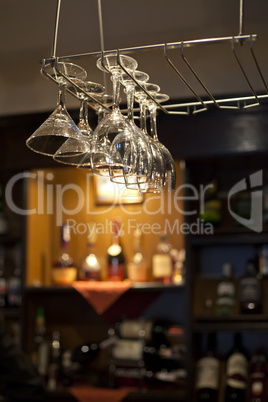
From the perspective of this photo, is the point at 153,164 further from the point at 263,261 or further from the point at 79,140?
the point at 263,261

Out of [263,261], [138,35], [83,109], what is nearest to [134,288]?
[263,261]

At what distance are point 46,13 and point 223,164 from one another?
3.88ft

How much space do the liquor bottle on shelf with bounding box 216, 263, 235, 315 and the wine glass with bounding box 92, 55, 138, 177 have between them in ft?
6.02

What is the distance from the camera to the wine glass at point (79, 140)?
4.58 ft

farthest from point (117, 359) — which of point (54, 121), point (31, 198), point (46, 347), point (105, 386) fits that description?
point (54, 121)

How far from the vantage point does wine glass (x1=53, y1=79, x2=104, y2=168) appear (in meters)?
1.39

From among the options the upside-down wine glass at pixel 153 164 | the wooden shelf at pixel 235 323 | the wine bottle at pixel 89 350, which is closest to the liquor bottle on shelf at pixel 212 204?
the wooden shelf at pixel 235 323

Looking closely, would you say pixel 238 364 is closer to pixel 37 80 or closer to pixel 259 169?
pixel 259 169

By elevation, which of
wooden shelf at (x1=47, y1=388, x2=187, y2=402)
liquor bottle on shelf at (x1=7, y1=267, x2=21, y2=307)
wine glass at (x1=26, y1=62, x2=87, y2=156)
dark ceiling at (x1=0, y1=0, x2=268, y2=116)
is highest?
dark ceiling at (x1=0, y1=0, x2=268, y2=116)

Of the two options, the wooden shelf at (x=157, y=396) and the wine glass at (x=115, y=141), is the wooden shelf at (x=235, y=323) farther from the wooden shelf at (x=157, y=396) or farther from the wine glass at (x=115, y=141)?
the wine glass at (x=115, y=141)

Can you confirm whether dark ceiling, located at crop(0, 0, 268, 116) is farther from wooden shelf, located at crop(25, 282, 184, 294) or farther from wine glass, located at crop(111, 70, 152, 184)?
wine glass, located at crop(111, 70, 152, 184)

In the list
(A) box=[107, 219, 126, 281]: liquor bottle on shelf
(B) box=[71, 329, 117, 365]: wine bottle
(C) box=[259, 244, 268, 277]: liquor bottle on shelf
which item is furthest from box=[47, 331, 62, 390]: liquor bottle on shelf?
(C) box=[259, 244, 268, 277]: liquor bottle on shelf

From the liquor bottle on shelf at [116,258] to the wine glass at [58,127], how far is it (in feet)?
6.45

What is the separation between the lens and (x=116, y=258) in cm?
342
